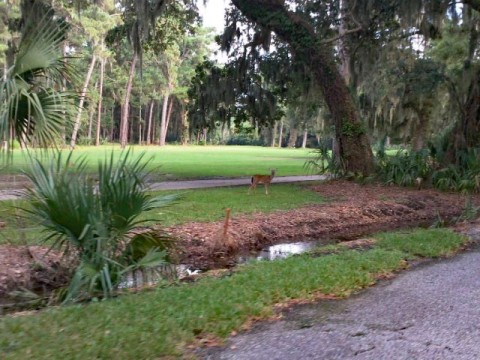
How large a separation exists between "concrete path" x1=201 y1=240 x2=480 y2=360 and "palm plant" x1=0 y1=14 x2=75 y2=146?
395cm

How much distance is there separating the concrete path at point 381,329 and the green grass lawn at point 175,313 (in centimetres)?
30

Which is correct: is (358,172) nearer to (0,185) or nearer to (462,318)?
(0,185)

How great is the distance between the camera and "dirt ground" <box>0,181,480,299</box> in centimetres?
738

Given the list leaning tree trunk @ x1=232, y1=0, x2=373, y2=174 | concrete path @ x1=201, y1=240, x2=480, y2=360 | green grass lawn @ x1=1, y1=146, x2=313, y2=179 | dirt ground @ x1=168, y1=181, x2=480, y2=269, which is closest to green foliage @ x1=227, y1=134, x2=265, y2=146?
green grass lawn @ x1=1, y1=146, x2=313, y2=179

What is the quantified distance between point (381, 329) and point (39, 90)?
516 centimetres

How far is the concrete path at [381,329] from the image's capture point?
13.3 feet

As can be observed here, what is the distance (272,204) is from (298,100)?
406 inches

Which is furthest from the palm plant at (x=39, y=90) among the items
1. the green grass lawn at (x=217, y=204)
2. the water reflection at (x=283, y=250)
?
the water reflection at (x=283, y=250)

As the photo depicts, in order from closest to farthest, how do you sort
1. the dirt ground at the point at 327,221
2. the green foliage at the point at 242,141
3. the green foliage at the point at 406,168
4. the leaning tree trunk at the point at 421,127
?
the dirt ground at the point at 327,221 < the green foliage at the point at 406,168 < the leaning tree trunk at the point at 421,127 < the green foliage at the point at 242,141

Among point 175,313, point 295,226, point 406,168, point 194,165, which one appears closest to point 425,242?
point 295,226

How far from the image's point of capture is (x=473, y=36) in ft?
61.0

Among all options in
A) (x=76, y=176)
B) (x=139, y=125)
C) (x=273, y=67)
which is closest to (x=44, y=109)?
(x=76, y=176)

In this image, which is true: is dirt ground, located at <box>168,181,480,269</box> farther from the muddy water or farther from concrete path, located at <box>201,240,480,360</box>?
concrete path, located at <box>201,240,480,360</box>

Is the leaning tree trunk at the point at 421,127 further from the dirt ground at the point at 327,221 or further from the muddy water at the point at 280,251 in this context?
the muddy water at the point at 280,251
